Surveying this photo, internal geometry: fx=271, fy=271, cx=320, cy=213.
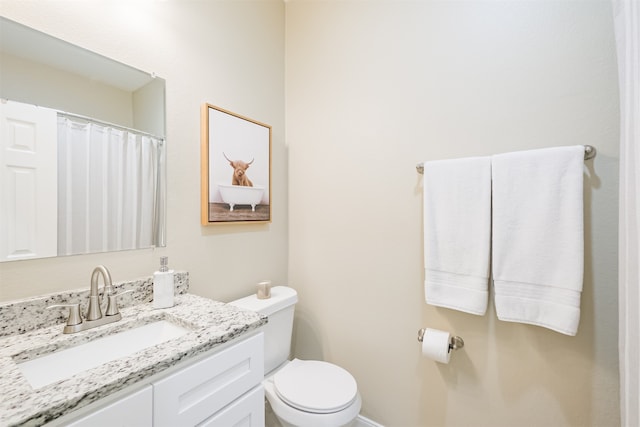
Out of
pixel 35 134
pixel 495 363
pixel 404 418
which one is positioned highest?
pixel 35 134

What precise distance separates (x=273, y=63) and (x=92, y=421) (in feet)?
5.94

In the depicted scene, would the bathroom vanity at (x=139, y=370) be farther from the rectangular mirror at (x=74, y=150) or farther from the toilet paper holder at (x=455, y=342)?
the toilet paper holder at (x=455, y=342)

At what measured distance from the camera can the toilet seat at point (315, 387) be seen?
1.13 m

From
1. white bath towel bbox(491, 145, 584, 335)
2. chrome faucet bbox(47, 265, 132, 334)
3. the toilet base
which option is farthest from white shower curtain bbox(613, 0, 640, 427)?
chrome faucet bbox(47, 265, 132, 334)

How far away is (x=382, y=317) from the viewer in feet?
4.79

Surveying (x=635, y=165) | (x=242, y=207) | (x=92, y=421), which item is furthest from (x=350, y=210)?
(x=92, y=421)

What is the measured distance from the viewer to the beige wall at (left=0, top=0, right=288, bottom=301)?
91cm

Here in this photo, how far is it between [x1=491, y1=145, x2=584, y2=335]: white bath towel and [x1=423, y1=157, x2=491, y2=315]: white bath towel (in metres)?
0.04

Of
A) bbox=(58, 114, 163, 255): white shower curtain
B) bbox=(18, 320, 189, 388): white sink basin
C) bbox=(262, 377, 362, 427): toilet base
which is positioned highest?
bbox=(58, 114, 163, 255): white shower curtain

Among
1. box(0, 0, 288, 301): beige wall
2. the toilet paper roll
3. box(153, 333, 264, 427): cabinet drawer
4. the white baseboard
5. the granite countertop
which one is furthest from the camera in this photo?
the white baseboard

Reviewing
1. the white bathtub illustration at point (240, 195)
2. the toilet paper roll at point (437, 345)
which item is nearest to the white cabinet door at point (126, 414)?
the white bathtub illustration at point (240, 195)

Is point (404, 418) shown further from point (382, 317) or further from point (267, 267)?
point (267, 267)

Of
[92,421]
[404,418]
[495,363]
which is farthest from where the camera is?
[404,418]

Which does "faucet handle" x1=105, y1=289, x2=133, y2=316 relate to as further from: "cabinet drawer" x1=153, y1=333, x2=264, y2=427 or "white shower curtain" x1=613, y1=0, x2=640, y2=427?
"white shower curtain" x1=613, y1=0, x2=640, y2=427
